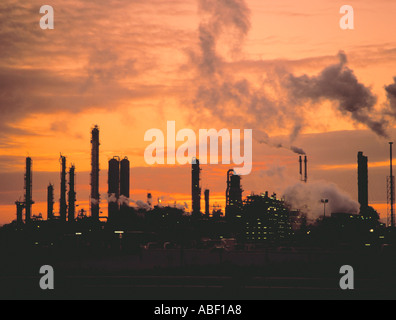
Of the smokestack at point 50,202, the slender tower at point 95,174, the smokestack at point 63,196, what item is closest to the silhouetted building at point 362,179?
the slender tower at point 95,174

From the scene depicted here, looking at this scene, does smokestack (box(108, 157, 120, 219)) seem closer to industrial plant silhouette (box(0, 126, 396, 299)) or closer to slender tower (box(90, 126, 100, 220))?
industrial plant silhouette (box(0, 126, 396, 299))

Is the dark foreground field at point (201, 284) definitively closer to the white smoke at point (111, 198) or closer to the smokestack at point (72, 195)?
the smokestack at point (72, 195)

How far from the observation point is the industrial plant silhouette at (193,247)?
29.5 m

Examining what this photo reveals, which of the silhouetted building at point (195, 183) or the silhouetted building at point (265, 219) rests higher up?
the silhouetted building at point (195, 183)

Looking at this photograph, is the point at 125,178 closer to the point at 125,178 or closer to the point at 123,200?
the point at 125,178

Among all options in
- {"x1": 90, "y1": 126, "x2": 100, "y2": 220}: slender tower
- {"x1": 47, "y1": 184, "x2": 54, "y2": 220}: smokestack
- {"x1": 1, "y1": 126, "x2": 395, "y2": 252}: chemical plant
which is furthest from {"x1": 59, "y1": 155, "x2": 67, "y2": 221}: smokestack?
{"x1": 90, "y1": 126, "x2": 100, "y2": 220}: slender tower

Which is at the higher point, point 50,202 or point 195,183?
point 195,183

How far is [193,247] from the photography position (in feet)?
359

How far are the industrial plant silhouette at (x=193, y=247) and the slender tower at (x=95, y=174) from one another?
0.79 feet

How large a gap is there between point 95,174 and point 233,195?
48.0 metres

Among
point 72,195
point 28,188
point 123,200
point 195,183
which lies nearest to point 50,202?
point 28,188

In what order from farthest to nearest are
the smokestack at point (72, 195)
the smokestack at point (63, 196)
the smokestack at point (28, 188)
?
the smokestack at point (63, 196)
the smokestack at point (28, 188)
the smokestack at point (72, 195)
